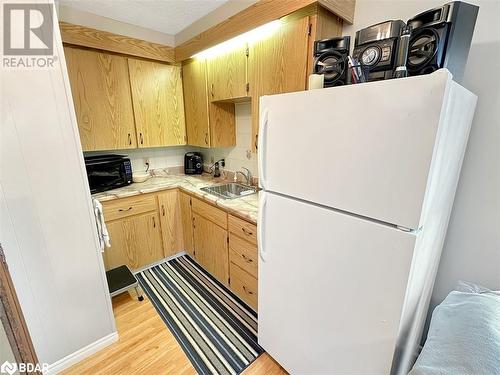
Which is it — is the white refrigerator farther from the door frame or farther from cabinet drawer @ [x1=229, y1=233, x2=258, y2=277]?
the door frame

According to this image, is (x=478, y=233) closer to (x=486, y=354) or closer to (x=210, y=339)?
(x=486, y=354)

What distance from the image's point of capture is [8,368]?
0.72 m

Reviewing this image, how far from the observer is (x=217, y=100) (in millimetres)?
2180

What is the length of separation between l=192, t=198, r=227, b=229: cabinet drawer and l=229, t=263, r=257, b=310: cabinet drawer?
389 millimetres

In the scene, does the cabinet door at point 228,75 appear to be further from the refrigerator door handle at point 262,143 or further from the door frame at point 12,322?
the door frame at point 12,322

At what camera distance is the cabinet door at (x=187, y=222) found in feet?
7.82

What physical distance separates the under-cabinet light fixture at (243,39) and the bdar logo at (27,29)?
1.15 metres

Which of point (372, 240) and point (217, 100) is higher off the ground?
point (217, 100)

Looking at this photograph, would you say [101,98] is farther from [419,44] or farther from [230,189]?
[419,44]

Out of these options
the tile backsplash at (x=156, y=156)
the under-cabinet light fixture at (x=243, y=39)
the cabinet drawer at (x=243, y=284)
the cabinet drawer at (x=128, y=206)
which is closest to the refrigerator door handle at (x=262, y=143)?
the under-cabinet light fixture at (x=243, y=39)

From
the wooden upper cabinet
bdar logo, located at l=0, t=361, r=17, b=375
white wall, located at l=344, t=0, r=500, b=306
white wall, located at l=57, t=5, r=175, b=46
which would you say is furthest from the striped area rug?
white wall, located at l=57, t=5, r=175, b=46

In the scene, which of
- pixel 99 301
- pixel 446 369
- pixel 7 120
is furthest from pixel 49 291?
pixel 446 369

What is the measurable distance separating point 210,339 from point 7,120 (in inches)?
70.8

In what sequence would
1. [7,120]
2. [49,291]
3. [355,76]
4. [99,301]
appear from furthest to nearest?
[99,301], [49,291], [7,120], [355,76]
